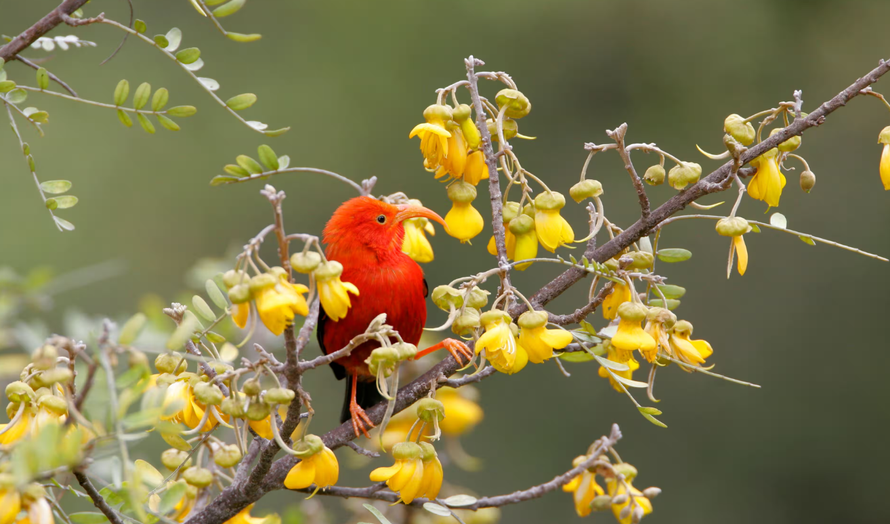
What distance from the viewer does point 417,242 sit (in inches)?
71.2

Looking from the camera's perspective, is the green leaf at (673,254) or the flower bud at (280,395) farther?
the green leaf at (673,254)

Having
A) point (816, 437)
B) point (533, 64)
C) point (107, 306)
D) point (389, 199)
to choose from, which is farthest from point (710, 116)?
point (389, 199)

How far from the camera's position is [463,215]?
1.61 metres

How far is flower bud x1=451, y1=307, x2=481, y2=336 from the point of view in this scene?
4.39ft

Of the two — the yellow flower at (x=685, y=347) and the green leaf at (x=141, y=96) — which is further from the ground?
the green leaf at (x=141, y=96)

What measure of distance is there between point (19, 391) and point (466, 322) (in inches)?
26.1

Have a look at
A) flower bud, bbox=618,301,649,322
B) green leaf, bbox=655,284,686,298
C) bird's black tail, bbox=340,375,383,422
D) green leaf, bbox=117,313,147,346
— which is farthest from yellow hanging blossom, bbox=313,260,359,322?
bird's black tail, bbox=340,375,383,422

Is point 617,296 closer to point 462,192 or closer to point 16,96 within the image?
point 462,192

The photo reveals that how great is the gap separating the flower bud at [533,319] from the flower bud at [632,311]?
0.12 metres

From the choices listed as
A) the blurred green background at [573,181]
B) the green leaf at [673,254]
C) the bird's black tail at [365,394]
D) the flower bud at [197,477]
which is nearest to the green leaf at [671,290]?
the green leaf at [673,254]

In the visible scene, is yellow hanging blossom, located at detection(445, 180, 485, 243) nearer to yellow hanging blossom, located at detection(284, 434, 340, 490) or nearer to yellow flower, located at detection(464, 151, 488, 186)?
yellow flower, located at detection(464, 151, 488, 186)

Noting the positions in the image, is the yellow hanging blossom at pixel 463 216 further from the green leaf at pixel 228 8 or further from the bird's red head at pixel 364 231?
the bird's red head at pixel 364 231

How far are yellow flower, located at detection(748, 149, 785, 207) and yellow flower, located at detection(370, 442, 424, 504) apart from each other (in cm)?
73

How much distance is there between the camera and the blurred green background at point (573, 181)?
6.13 m
